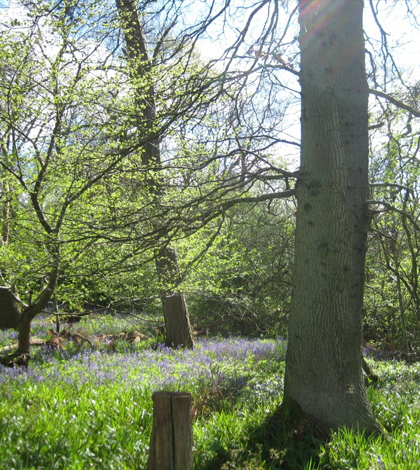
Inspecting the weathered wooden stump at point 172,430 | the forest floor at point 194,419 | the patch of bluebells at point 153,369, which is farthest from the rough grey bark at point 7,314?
the weathered wooden stump at point 172,430

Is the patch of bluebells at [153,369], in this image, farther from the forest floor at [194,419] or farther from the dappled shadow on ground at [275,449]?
the dappled shadow on ground at [275,449]

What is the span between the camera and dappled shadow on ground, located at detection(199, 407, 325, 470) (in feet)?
11.7

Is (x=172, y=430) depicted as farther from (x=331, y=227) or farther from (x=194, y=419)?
(x=331, y=227)

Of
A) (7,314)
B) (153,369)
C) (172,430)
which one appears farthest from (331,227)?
(7,314)

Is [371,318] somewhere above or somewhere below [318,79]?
below

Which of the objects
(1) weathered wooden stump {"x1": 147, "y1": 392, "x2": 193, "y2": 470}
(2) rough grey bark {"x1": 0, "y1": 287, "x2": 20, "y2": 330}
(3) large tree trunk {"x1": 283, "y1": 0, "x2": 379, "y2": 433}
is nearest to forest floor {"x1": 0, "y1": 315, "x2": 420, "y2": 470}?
(3) large tree trunk {"x1": 283, "y1": 0, "x2": 379, "y2": 433}

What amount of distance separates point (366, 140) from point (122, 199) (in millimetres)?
3428

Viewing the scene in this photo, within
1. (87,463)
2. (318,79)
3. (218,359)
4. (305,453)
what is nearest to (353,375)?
(305,453)

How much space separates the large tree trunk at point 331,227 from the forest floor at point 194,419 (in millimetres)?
359

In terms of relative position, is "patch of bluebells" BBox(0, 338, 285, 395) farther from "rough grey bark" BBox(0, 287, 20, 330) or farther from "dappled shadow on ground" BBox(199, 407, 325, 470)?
"rough grey bark" BBox(0, 287, 20, 330)

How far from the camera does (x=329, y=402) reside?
13.5 ft

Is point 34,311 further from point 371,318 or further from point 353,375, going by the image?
point 371,318

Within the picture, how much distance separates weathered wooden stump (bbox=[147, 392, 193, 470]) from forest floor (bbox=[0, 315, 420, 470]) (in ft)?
1.95

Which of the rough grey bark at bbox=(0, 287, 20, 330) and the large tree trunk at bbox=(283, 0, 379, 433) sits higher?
the large tree trunk at bbox=(283, 0, 379, 433)
